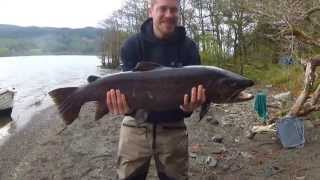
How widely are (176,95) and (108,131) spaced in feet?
40.0

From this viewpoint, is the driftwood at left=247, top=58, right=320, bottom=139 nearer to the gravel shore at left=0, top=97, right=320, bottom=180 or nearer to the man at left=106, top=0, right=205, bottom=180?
the gravel shore at left=0, top=97, right=320, bottom=180

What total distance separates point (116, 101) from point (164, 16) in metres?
0.90

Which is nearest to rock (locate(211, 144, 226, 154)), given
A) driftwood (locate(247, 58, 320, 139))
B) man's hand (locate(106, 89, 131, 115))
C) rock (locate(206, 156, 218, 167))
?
rock (locate(206, 156, 218, 167))

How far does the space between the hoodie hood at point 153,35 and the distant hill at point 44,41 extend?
493 ft

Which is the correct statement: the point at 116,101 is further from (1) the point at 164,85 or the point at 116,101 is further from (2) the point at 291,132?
(2) the point at 291,132

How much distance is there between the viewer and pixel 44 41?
191 m

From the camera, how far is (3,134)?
70.5 feet

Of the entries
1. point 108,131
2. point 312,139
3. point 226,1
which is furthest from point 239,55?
point 312,139

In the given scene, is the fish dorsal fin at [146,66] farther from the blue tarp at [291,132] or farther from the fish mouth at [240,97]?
the blue tarp at [291,132]

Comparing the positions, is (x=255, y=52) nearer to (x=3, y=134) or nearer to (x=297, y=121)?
(x=3, y=134)

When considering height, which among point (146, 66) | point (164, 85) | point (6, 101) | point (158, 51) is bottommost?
point (6, 101)

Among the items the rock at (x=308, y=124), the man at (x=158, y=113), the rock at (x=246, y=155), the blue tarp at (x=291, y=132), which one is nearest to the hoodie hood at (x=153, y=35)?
the man at (x=158, y=113)

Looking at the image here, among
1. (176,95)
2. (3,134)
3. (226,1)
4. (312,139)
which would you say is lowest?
(3,134)

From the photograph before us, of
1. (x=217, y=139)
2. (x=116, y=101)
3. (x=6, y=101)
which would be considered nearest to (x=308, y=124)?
(x=217, y=139)
